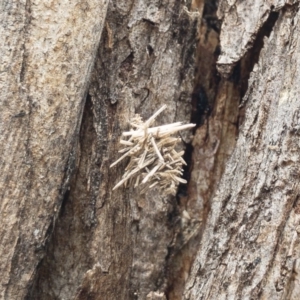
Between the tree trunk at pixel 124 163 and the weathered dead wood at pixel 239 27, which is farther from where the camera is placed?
the weathered dead wood at pixel 239 27

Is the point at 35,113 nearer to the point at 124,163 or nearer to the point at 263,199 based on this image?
the point at 124,163

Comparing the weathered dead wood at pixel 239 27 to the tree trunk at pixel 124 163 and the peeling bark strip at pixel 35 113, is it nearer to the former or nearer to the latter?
the tree trunk at pixel 124 163

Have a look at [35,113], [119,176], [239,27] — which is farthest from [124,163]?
[239,27]

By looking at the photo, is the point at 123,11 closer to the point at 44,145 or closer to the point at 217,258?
the point at 44,145

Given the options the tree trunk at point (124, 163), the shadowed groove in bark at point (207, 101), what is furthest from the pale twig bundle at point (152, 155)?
the shadowed groove in bark at point (207, 101)

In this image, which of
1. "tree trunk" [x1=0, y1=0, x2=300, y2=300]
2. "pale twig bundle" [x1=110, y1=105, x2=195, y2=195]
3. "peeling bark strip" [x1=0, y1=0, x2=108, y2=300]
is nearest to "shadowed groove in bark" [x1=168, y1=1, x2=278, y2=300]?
"tree trunk" [x1=0, y1=0, x2=300, y2=300]

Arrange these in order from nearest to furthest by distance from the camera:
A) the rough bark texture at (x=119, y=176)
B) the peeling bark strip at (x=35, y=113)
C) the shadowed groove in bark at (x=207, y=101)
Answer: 1. the peeling bark strip at (x=35, y=113)
2. the rough bark texture at (x=119, y=176)
3. the shadowed groove in bark at (x=207, y=101)

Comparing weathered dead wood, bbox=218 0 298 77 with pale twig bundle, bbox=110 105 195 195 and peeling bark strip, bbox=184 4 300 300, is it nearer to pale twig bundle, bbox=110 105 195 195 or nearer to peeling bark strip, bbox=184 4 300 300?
peeling bark strip, bbox=184 4 300 300
